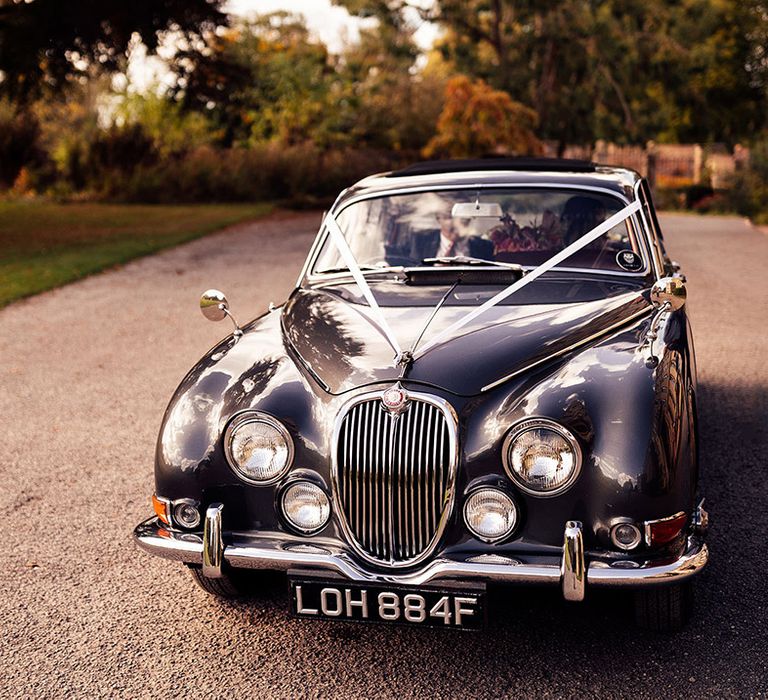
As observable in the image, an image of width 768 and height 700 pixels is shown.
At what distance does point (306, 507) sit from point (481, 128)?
91.8ft

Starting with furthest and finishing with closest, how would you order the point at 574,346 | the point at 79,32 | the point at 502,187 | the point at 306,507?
the point at 79,32
the point at 502,187
the point at 574,346
the point at 306,507

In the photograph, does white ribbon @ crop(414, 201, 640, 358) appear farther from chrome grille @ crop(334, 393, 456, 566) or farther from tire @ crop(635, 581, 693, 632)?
tire @ crop(635, 581, 693, 632)

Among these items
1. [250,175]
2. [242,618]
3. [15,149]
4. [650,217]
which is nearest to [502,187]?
[650,217]

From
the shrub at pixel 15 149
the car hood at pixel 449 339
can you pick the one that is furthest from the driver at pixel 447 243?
the shrub at pixel 15 149

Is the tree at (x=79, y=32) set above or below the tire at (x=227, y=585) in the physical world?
above

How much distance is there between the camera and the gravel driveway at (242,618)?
333cm

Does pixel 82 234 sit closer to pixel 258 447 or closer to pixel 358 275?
pixel 358 275

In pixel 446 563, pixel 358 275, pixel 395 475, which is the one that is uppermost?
pixel 358 275

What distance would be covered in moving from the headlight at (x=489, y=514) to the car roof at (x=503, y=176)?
2238 millimetres

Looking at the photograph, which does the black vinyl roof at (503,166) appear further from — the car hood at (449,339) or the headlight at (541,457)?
the headlight at (541,457)

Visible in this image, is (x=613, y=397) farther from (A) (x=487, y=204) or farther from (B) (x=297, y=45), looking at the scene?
(B) (x=297, y=45)

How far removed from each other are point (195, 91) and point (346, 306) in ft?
58.6

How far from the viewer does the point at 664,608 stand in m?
3.52

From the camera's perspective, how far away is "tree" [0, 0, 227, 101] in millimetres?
17703
